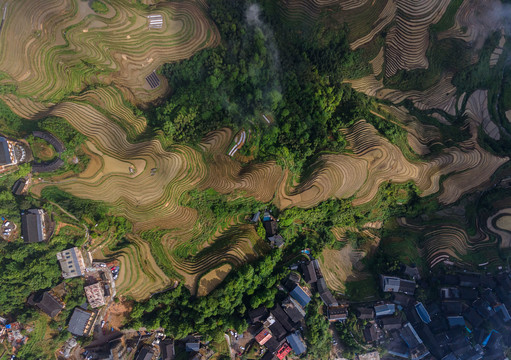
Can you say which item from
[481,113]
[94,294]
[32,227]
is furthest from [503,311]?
[32,227]

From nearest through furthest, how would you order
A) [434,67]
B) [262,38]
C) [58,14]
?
1. [58,14]
2. [262,38]
3. [434,67]

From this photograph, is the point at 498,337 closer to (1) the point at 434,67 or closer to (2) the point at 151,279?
(1) the point at 434,67

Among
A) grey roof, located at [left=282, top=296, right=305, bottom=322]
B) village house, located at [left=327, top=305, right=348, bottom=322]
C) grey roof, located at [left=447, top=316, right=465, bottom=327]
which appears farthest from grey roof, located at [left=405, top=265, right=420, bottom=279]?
grey roof, located at [left=282, top=296, right=305, bottom=322]

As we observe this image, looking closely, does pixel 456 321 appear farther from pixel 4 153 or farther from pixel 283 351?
pixel 4 153

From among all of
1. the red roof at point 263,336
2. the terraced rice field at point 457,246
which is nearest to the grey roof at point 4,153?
the red roof at point 263,336

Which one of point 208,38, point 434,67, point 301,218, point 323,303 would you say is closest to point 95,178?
point 208,38

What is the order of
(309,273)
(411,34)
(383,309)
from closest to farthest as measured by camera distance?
(309,273) < (383,309) < (411,34)
